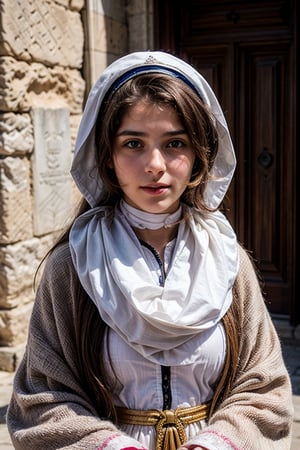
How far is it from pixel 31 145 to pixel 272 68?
194cm

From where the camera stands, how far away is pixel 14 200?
457 centimetres

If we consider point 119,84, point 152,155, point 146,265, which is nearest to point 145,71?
point 119,84

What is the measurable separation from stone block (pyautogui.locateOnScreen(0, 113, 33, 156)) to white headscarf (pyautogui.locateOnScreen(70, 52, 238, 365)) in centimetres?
279

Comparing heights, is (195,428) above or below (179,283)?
below

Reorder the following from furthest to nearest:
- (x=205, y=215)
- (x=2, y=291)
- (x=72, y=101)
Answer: (x=72, y=101), (x=2, y=291), (x=205, y=215)

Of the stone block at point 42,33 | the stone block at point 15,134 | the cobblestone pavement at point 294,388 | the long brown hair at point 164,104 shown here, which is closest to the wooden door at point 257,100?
the cobblestone pavement at point 294,388

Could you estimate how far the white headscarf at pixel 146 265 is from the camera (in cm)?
162

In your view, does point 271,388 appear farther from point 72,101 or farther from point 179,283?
point 72,101

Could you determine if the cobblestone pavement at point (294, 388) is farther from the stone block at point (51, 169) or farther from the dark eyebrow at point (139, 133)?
the dark eyebrow at point (139, 133)

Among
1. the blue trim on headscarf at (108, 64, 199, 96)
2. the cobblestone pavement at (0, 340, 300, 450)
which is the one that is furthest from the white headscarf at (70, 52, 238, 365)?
the cobblestone pavement at (0, 340, 300, 450)

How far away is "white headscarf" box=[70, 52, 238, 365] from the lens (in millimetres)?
1623

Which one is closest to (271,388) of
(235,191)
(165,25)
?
(235,191)

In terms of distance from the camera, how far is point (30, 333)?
171 centimetres

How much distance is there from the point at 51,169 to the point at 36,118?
391 mm
